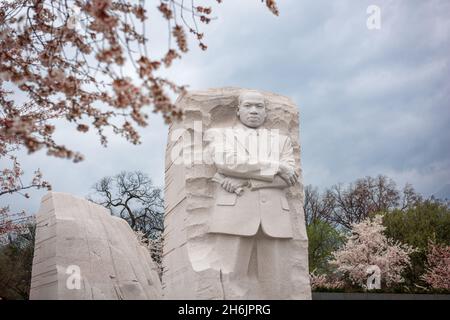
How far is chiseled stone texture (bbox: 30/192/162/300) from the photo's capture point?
291 inches

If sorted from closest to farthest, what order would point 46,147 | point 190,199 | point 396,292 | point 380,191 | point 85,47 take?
point 46,147
point 85,47
point 190,199
point 396,292
point 380,191

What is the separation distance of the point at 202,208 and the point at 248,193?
588 mm

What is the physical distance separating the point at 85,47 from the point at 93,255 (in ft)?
14.7

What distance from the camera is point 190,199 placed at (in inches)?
249

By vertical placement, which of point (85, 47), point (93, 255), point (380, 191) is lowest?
point (93, 255)

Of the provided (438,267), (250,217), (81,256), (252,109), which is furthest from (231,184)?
(438,267)

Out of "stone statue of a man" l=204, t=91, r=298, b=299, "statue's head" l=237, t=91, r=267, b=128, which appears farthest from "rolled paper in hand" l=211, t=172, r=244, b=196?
"statue's head" l=237, t=91, r=267, b=128

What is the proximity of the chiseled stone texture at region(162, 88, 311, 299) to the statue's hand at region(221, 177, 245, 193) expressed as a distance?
0.22m

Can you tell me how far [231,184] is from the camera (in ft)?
20.6

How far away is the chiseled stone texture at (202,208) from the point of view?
19.9 ft

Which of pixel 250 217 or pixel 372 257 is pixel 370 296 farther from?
pixel 250 217

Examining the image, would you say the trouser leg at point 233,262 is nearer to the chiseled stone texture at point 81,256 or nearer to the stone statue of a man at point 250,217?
the stone statue of a man at point 250,217
